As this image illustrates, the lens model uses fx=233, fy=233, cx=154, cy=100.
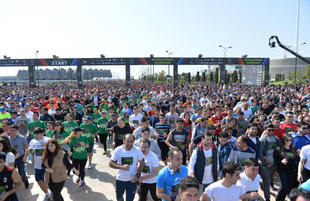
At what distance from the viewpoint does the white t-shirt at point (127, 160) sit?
4398 millimetres

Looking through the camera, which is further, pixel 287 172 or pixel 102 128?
pixel 102 128

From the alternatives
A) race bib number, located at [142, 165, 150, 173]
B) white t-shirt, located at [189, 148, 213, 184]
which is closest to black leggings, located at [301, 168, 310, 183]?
white t-shirt, located at [189, 148, 213, 184]

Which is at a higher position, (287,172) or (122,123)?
(122,123)

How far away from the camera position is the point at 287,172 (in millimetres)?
5098

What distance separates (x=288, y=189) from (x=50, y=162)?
5.02 metres

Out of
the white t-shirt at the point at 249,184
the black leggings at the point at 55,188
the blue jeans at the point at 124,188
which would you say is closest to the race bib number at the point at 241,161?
the white t-shirt at the point at 249,184

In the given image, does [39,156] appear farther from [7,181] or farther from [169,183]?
[169,183]

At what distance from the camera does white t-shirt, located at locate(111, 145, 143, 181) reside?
4398 millimetres

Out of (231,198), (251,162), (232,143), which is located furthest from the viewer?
(232,143)

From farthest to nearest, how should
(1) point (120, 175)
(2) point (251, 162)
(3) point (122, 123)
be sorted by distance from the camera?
(3) point (122, 123) → (1) point (120, 175) → (2) point (251, 162)

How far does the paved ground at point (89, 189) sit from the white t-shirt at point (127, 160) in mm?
1440

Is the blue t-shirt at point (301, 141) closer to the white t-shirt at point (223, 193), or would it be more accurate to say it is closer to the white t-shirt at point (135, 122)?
the white t-shirt at point (223, 193)

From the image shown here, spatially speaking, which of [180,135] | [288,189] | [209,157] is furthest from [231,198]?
[180,135]

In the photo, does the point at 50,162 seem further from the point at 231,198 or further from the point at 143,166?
the point at 231,198
